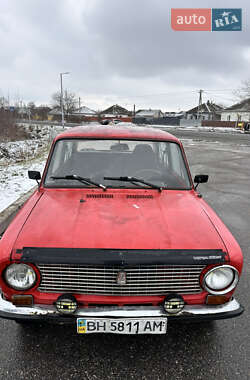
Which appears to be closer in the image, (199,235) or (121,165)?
(199,235)

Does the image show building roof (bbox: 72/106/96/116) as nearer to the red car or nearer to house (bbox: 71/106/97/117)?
house (bbox: 71/106/97/117)

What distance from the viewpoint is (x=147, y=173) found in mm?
3074

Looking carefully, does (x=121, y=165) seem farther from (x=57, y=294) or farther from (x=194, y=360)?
(x=194, y=360)

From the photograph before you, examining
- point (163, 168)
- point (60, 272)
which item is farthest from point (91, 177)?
point (60, 272)

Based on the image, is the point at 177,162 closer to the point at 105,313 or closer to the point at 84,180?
the point at 84,180

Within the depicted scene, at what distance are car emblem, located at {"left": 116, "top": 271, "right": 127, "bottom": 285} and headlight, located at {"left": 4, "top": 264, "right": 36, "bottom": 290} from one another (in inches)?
24.4

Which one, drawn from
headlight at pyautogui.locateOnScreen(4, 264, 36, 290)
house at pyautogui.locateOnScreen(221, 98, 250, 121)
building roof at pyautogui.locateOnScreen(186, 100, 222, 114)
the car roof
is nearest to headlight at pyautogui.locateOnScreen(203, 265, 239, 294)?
headlight at pyautogui.locateOnScreen(4, 264, 36, 290)

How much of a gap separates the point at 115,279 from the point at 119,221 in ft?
1.62

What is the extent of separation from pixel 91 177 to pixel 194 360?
1.98 meters

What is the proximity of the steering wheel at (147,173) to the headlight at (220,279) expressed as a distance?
1.35 metres

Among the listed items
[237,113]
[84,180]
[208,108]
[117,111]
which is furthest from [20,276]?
[117,111]

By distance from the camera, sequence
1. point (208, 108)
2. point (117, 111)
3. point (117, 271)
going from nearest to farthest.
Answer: point (117, 271)
point (208, 108)
point (117, 111)

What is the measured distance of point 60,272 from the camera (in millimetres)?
1945

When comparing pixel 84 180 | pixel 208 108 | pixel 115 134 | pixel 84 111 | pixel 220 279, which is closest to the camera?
pixel 220 279
